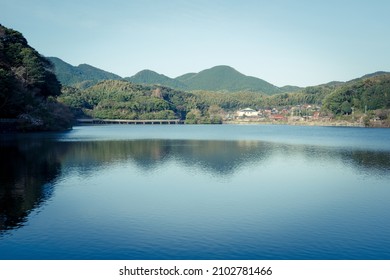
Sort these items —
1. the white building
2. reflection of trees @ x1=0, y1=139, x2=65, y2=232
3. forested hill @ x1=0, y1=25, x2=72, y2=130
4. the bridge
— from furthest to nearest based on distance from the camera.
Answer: the white building < the bridge < forested hill @ x1=0, y1=25, x2=72, y2=130 < reflection of trees @ x1=0, y1=139, x2=65, y2=232

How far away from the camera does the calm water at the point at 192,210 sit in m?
9.16

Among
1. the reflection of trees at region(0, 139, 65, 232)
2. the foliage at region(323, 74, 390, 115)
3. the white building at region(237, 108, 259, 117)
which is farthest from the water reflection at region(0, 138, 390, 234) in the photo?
the white building at region(237, 108, 259, 117)

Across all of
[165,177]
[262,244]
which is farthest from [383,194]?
[165,177]

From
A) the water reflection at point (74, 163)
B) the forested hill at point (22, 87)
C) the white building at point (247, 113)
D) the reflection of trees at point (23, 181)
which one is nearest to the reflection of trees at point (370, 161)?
the water reflection at point (74, 163)

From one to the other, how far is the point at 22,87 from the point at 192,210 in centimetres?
3651

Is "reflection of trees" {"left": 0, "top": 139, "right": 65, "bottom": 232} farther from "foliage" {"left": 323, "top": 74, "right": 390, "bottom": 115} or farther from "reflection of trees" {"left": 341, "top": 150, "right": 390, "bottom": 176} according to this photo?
"foliage" {"left": 323, "top": 74, "right": 390, "bottom": 115}

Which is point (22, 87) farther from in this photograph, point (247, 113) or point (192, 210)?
point (247, 113)

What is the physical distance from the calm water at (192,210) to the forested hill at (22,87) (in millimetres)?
20337

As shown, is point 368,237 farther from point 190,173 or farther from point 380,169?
point 380,169

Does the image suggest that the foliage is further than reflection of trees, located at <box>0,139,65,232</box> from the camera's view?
Yes

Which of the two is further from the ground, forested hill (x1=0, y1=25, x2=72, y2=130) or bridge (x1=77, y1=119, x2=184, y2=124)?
forested hill (x1=0, y1=25, x2=72, y2=130)

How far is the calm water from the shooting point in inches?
360

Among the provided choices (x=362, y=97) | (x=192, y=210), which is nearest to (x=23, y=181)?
(x=192, y=210)

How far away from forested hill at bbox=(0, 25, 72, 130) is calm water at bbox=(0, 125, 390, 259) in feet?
66.7
